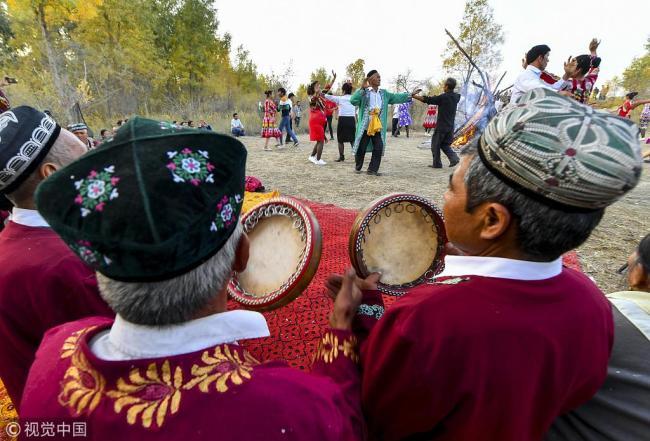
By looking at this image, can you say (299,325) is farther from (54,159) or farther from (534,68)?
(534,68)

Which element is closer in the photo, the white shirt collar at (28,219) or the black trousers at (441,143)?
the white shirt collar at (28,219)

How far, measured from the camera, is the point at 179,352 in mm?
758

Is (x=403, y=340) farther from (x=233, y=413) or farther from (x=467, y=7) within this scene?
(x=467, y=7)

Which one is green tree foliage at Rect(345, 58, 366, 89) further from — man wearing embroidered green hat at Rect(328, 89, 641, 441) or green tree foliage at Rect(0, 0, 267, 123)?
man wearing embroidered green hat at Rect(328, 89, 641, 441)

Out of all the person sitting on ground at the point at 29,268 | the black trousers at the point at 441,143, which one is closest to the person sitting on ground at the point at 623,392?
the person sitting on ground at the point at 29,268

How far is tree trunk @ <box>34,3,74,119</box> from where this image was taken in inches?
507

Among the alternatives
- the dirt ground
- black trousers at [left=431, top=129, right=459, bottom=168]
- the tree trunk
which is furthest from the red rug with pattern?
the tree trunk

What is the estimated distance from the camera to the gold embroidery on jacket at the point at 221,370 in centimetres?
72

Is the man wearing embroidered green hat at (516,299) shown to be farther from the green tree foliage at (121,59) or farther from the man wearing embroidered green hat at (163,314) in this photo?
the green tree foliage at (121,59)

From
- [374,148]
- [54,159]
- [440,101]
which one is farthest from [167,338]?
[440,101]

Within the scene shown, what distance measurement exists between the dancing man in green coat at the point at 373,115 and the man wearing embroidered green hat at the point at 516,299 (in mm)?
6585

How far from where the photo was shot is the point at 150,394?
0.70m

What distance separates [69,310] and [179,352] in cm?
92

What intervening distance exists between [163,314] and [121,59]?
23450 millimetres
